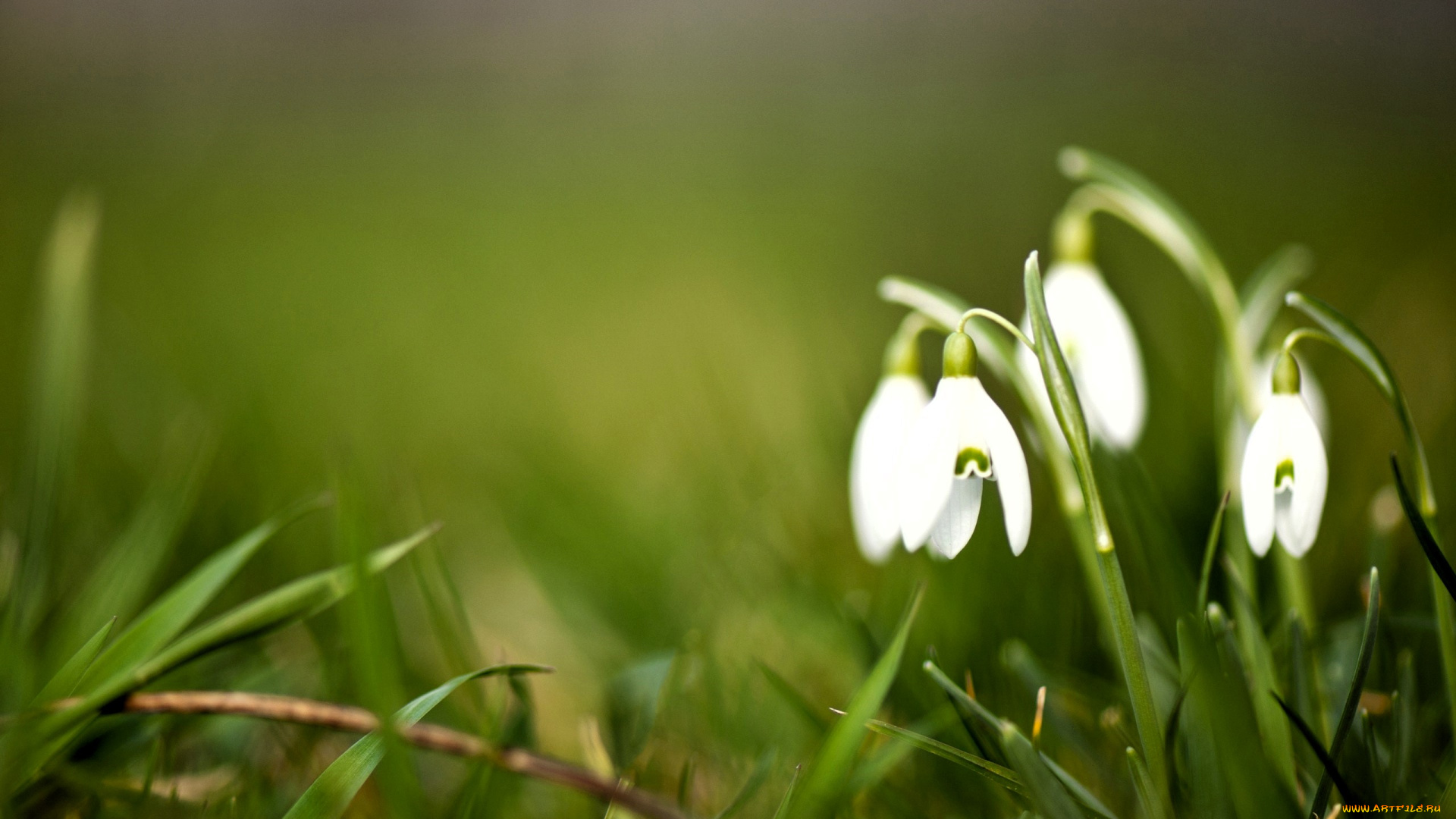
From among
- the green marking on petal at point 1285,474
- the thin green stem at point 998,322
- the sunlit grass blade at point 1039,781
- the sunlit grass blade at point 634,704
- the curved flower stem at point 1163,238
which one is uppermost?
the curved flower stem at point 1163,238

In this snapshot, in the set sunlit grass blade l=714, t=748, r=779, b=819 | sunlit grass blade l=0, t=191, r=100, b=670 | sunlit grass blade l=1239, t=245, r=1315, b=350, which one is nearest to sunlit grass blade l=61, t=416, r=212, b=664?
sunlit grass blade l=0, t=191, r=100, b=670

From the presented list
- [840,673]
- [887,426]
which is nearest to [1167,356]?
[840,673]

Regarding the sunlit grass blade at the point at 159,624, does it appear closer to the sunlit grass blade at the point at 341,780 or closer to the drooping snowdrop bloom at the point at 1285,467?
the sunlit grass blade at the point at 341,780

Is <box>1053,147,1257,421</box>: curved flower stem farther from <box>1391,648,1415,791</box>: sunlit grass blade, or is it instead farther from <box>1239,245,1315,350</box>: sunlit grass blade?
<box>1391,648,1415,791</box>: sunlit grass blade

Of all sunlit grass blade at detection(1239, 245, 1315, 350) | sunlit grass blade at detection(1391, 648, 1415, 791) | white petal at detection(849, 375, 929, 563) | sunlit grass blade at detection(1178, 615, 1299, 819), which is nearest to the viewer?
sunlit grass blade at detection(1178, 615, 1299, 819)

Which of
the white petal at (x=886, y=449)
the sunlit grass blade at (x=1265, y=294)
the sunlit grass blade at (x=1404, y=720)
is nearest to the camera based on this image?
the sunlit grass blade at (x=1404, y=720)

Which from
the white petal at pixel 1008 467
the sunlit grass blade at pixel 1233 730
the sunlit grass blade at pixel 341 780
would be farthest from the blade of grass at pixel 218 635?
the sunlit grass blade at pixel 1233 730
